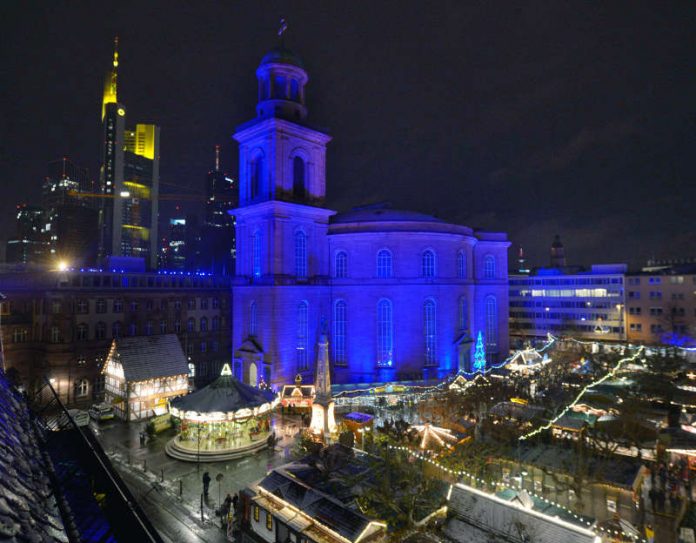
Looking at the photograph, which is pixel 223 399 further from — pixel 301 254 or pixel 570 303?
pixel 570 303

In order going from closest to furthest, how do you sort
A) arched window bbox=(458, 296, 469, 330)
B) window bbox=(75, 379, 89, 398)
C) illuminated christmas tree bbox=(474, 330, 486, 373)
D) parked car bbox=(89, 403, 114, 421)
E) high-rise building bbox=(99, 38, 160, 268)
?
parked car bbox=(89, 403, 114, 421) → window bbox=(75, 379, 89, 398) → illuminated christmas tree bbox=(474, 330, 486, 373) → arched window bbox=(458, 296, 469, 330) → high-rise building bbox=(99, 38, 160, 268)

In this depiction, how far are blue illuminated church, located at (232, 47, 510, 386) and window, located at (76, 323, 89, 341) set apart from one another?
12076 millimetres

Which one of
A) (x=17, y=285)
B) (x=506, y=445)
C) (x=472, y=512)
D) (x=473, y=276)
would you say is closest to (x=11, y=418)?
(x=472, y=512)

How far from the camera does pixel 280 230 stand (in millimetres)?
35094

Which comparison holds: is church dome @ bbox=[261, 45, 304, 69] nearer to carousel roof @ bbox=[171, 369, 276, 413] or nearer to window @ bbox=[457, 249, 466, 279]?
window @ bbox=[457, 249, 466, 279]

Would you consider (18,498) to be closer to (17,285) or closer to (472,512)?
(472,512)

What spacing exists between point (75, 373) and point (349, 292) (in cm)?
2395

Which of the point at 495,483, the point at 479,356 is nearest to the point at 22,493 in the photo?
the point at 495,483

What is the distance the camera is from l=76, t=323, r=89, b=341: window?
34406 millimetres

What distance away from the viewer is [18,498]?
106 inches

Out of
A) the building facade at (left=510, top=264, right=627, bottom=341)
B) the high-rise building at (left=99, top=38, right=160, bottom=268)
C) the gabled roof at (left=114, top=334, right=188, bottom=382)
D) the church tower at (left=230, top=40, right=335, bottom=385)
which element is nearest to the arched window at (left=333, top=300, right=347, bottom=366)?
the church tower at (left=230, top=40, right=335, bottom=385)

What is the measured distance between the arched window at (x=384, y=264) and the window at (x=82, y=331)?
2588 centimetres

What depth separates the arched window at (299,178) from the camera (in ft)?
126

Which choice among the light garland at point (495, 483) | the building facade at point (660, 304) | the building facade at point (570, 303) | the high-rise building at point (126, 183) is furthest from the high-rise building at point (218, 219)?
the light garland at point (495, 483)
